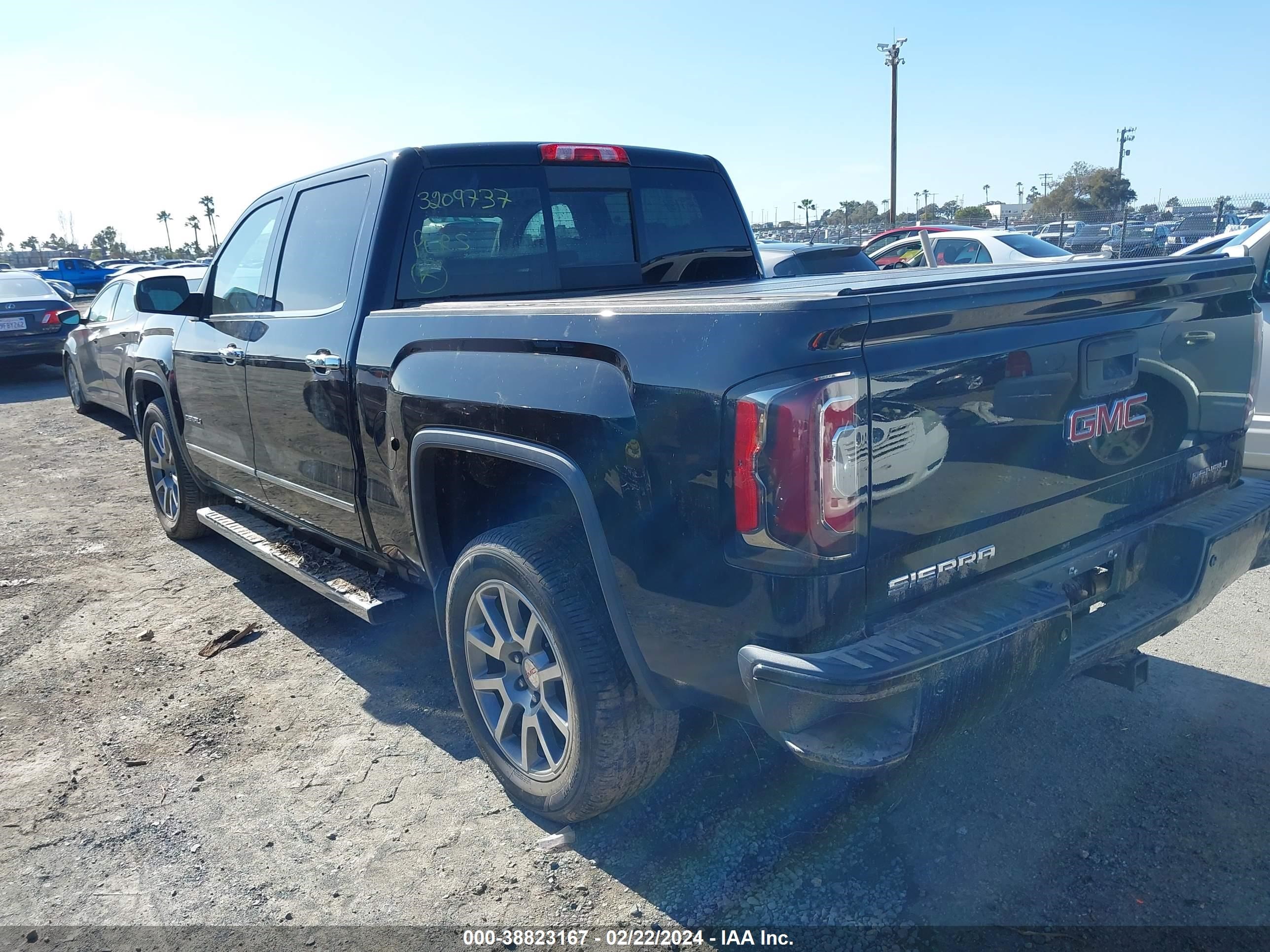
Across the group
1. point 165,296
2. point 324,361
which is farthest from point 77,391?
point 324,361

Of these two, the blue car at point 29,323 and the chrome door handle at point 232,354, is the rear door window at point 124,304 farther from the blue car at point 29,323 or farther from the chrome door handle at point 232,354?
the chrome door handle at point 232,354

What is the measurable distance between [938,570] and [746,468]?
0.59 m

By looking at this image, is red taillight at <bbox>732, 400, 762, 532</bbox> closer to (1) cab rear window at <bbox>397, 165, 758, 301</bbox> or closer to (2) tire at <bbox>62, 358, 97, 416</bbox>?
(1) cab rear window at <bbox>397, 165, 758, 301</bbox>

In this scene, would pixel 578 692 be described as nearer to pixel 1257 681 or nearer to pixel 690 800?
pixel 690 800

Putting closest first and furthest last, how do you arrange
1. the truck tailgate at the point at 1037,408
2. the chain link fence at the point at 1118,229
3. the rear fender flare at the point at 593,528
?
the truck tailgate at the point at 1037,408 → the rear fender flare at the point at 593,528 → the chain link fence at the point at 1118,229

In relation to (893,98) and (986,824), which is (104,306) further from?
(893,98)

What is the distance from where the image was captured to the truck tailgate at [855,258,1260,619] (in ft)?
7.02

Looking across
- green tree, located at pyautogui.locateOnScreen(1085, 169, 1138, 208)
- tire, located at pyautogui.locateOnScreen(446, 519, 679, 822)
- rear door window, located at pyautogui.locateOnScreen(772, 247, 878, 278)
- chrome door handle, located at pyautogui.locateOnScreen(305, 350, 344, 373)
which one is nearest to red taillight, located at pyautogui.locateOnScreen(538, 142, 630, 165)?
chrome door handle, located at pyautogui.locateOnScreen(305, 350, 344, 373)

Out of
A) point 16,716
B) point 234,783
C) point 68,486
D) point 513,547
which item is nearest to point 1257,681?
point 513,547

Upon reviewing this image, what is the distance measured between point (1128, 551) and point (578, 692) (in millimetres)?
1627

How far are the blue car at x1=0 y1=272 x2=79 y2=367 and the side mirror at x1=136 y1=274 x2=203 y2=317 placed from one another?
1036 cm

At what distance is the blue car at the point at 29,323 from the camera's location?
1359cm

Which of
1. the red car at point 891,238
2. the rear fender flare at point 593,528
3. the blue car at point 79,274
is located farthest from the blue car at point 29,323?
the blue car at point 79,274

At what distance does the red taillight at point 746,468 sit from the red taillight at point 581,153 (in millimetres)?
2272
